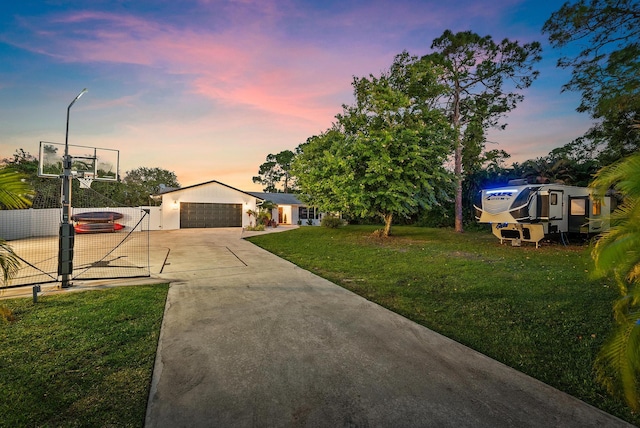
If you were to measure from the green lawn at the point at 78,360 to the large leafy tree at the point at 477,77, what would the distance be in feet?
52.7

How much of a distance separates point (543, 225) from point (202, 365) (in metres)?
12.2

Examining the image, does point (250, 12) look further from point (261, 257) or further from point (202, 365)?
point (202, 365)

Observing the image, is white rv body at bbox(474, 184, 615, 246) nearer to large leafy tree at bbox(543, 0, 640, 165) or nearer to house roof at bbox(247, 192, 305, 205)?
large leafy tree at bbox(543, 0, 640, 165)

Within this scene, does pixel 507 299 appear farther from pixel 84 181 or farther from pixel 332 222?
pixel 332 222

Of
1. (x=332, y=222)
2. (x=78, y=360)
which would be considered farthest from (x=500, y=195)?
(x=78, y=360)

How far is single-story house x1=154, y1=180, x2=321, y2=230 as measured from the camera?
66.7 ft

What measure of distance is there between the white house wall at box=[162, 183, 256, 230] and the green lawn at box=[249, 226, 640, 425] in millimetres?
14776

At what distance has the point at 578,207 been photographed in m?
10.7

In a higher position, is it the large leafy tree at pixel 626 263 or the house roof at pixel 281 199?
the house roof at pixel 281 199

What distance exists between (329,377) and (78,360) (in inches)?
101

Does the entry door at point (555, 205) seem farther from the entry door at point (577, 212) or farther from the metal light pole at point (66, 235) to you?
the metal light pole at point (66, 235)

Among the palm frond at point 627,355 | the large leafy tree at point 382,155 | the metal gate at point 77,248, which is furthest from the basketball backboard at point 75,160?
the palm frond at point 627,355

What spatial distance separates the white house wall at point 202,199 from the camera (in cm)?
2023

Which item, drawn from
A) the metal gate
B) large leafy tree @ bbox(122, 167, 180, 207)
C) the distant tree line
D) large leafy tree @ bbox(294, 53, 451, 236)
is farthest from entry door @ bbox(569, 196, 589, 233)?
large leafy tree @ bbox(122, 167, 180, 207)
